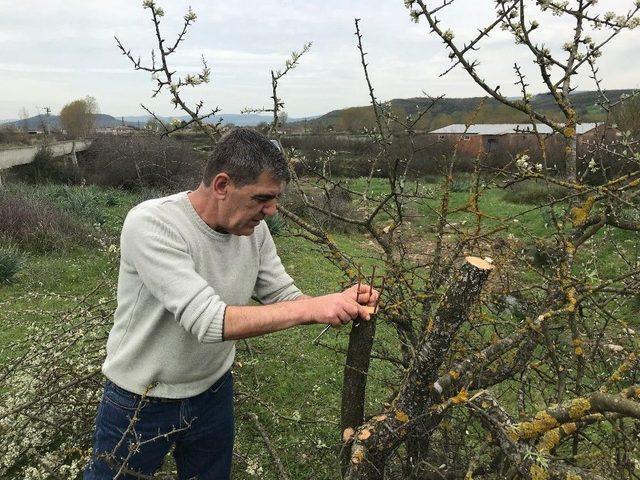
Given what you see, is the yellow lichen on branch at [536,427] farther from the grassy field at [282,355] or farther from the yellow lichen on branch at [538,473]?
the grassy field at [282,355]

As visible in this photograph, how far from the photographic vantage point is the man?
165cm

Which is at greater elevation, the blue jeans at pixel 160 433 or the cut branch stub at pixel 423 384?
the cut branch stub at pixel 423 384

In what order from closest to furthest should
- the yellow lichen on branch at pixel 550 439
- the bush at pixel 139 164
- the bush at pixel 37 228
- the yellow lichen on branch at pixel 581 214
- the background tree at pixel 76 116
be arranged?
the yellow lichen on branch at pixel 550 439 → the yellow lichen on branch at pixel 581 214 → the bush at pixel 37 228 → the bush at pixel 139 164 → the background tree at pixel 76 116

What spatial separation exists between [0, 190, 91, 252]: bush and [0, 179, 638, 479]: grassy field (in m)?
0.23

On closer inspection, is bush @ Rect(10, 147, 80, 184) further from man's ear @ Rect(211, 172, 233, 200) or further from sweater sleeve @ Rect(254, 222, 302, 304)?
man's ear @ Rect(211, 172, 233, 200)

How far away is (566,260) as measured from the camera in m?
2.14

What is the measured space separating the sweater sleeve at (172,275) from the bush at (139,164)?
53.8 ft

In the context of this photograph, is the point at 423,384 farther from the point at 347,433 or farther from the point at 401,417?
the point at 347,433

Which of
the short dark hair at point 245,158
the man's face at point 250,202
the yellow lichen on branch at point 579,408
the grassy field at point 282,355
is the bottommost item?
the grassy field at point 282,355

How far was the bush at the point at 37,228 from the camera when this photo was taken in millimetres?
9023

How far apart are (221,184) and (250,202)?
0.42ft

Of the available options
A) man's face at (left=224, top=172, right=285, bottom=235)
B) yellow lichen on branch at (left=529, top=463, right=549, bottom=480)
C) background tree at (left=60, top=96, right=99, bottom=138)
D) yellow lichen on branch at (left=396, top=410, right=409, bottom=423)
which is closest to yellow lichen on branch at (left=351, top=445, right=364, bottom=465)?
yellow lichen on branch at (left=396, top=410, right=409, bottom=423)

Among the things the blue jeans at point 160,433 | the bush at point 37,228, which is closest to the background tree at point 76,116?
the bush at point 37,228

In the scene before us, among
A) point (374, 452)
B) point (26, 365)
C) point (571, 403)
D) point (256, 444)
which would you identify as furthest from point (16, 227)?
point (571, 403)
